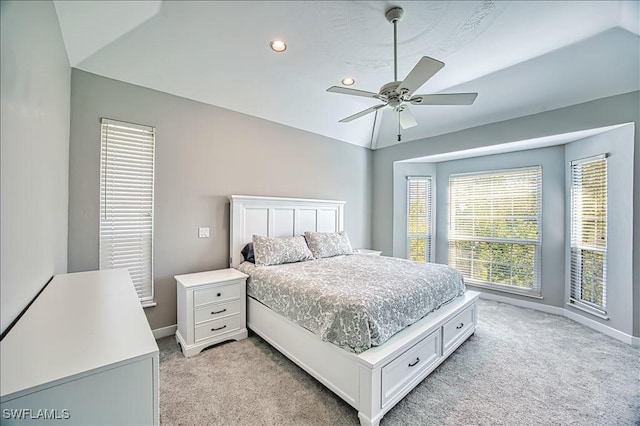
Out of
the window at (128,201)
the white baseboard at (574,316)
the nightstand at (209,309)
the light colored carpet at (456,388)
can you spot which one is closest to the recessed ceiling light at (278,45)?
the window at (128,201)

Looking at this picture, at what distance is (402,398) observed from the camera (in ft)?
6.53

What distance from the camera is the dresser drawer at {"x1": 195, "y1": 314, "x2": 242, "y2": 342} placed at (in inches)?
104

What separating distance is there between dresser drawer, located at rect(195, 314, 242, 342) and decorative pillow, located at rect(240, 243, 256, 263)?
27.7 inches

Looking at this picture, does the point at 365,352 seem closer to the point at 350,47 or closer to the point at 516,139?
the point at 350,47

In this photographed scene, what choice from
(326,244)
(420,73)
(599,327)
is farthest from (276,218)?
(599,327)

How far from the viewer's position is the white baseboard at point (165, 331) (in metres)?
2.89

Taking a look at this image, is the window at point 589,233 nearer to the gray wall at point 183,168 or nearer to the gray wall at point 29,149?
the gray wall at point 183,168

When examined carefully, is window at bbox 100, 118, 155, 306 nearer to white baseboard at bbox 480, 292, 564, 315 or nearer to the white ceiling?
the white ceiling

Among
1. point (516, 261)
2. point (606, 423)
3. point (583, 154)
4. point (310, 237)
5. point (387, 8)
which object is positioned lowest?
point (606, 423)

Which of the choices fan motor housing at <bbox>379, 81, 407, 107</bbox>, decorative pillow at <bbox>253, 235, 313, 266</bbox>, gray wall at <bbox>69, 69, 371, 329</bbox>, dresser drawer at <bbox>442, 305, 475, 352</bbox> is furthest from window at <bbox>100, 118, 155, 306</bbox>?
dresser drawer at <bbox>442, 305, 475, 352</bbox>

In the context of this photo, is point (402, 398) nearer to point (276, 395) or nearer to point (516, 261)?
point (276, 395)

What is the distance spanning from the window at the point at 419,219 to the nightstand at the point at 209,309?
347 cm

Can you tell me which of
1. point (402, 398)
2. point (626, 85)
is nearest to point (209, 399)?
point (402, 398)

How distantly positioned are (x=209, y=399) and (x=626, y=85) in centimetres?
504
